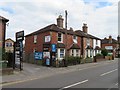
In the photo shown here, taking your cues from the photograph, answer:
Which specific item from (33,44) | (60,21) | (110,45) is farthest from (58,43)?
(110,45)

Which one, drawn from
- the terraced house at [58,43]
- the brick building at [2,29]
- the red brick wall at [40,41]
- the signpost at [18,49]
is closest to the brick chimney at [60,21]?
the terraced house at [58,43]

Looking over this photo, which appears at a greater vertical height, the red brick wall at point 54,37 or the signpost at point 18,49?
the red brick wall at point 54,37

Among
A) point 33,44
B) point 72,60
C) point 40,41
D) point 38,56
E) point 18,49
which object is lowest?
point 72,60

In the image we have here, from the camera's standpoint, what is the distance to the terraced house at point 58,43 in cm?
3388

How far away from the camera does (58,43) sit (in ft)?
117

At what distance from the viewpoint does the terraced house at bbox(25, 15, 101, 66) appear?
3388 centimetres

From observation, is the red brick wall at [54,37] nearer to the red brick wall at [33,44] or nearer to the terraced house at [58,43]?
the terraced house at [58,43]

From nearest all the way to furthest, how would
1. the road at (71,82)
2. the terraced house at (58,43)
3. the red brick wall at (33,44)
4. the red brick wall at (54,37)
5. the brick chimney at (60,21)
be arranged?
the road at (71,82) → the terraced house at (58,43) → the red brick wall at (54,37) → the red brick wall at (33,44) → the brick chimney at (60,21)

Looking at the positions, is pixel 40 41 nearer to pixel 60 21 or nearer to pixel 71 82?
pixel 60 21

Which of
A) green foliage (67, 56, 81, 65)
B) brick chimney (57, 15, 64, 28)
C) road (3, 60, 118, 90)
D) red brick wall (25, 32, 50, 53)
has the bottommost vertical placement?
road (3, 60, 118, 90)

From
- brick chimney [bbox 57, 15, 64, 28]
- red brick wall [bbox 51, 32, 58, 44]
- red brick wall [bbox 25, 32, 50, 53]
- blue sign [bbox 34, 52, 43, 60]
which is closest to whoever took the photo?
blue sign [bbox 34, 52, 43, 60]

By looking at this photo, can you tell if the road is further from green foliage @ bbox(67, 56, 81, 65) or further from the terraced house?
green foliage @ bbox(67, 56, 81, 65)

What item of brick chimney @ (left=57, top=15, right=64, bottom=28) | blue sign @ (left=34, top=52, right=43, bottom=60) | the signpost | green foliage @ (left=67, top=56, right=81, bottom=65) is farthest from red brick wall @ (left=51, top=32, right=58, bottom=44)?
the signpost

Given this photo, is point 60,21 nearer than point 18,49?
No
